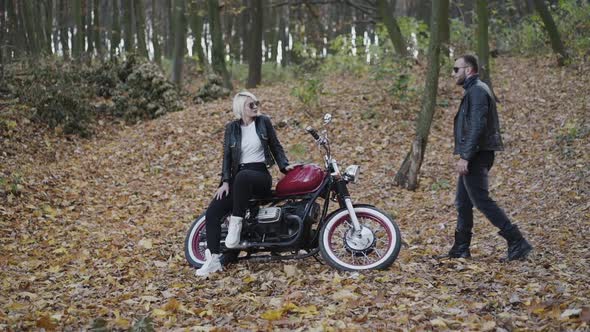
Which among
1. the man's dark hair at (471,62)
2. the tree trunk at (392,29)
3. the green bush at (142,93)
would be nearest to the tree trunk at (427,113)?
the man's dark hair at (471,62)

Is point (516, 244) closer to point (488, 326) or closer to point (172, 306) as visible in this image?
point (488, 326)

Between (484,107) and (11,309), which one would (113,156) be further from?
(484,107)

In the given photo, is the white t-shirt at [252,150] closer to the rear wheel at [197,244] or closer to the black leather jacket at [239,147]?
the black leather jacket at [239,147]

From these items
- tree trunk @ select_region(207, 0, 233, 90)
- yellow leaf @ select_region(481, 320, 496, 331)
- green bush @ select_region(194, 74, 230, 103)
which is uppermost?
tree trunk @ select_region(207, 0, 233, 90)

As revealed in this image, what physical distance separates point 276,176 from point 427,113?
301 cm

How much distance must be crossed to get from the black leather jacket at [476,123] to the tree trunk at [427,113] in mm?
4221

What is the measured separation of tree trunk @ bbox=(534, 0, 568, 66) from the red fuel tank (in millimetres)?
13702

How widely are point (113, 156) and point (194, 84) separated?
31.4ft

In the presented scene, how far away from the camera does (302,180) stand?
6.52 metres

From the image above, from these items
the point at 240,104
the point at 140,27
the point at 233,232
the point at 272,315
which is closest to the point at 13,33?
the point at 140,27

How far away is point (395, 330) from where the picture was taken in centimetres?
461

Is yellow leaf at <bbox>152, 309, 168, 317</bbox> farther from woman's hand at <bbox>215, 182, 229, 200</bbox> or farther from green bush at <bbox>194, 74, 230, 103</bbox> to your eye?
green bush at <bbox>194, 74, 230, 103</bbox>

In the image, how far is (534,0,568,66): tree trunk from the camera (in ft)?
59.1

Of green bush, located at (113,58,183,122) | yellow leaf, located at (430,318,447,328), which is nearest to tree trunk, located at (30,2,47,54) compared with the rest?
green bush, located at (113,58,183,122)
